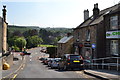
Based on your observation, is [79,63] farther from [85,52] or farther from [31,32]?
[31,32]

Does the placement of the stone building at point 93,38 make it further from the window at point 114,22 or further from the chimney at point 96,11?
the window at point 114,22

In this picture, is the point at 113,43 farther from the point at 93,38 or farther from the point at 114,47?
the point at 93,38

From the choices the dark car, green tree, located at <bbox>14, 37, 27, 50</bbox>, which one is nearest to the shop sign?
the dark car

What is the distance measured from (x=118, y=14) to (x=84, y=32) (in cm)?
1016

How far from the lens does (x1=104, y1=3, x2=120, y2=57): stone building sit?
20.3m

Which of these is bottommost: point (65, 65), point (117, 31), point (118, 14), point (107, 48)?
point (65, 65)

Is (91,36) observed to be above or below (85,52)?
above

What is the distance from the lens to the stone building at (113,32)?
66.5 feet

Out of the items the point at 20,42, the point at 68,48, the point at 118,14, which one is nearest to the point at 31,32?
the point at 20,42

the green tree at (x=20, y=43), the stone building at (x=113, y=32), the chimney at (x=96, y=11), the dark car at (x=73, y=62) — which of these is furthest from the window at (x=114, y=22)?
the green tree at (x=20, y=43)

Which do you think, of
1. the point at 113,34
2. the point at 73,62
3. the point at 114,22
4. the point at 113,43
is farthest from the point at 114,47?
the point at 73,62

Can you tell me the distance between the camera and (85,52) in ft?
98.0

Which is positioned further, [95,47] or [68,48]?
[68,48]

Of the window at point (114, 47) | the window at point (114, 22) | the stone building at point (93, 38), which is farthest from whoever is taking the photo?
the stone building at point (93, 38)
